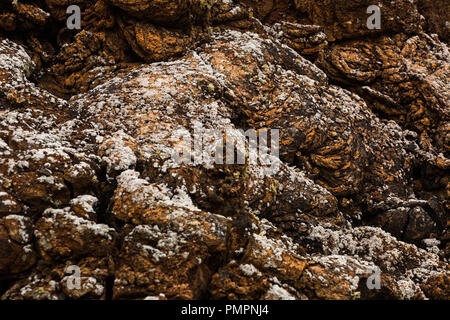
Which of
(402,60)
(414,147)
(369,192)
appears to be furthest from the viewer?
(402,60)

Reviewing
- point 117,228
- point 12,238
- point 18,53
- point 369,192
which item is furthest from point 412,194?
point 18,53

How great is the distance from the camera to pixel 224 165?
23.8ft

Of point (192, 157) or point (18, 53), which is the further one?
point (18, 53)

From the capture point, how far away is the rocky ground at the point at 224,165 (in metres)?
5.96

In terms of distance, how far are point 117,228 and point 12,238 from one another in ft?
5.48

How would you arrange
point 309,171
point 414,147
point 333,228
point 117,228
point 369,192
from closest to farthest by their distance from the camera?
point 117,228, point 333,228, point 309,171, point 369,192, point 414,147

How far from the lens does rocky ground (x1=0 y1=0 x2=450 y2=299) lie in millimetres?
5957

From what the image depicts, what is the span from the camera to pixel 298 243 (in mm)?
7957

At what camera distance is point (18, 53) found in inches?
346

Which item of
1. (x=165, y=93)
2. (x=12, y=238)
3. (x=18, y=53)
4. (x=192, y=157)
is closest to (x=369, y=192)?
(x=192, y=157)

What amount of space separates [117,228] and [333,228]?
525 centimetres

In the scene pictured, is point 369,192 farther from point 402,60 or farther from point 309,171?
point 402,60
